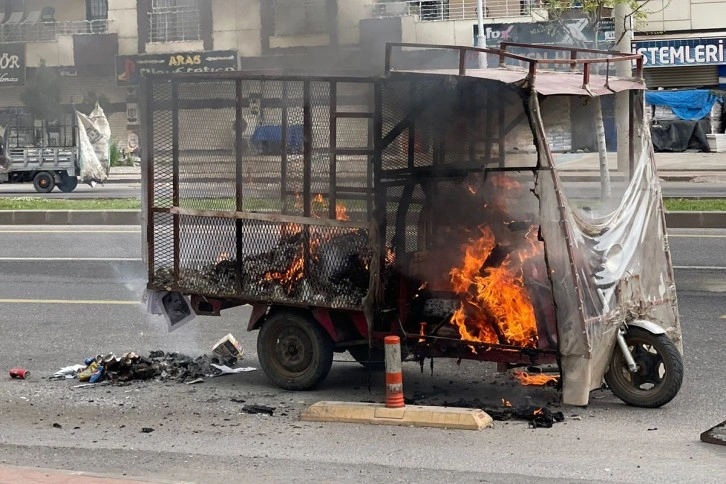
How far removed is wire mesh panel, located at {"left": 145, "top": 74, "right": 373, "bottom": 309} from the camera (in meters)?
7.68

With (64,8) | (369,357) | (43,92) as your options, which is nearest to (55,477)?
(369,357)

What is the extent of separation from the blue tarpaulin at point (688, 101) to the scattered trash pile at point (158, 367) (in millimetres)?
26054

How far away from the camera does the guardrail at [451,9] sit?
29.3 feet

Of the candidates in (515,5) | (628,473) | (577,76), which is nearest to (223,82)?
(577,76)

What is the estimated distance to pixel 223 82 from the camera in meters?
8.00

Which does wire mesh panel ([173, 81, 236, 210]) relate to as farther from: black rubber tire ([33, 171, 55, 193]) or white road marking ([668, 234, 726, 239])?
black rubber tire ([33, 171, 55, 193])

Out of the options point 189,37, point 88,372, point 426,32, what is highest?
point 426,32

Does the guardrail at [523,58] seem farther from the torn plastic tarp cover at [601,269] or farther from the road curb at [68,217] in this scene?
the road curb at [68,217]

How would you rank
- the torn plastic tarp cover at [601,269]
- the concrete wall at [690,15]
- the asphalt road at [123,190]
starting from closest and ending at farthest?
1. the torn plastic tarp cover at [601,269]
2. the asphalt road at [123,190]
3. the concrete wall at [690,15]

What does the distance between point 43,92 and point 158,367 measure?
8.94 ft

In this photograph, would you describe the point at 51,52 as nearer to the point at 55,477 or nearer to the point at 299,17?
the point at 299,17

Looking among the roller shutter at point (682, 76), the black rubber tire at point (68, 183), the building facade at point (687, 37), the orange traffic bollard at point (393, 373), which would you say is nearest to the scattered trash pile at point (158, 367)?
the orange traffic bollard at point (393, 373)

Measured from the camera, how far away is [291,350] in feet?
26.4

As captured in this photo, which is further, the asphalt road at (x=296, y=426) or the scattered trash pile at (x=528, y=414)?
the scattered trash pile at (x=528, y=414)
